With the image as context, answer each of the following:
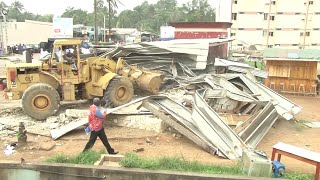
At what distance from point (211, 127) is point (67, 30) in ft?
91.7

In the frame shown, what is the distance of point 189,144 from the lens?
895 centimetres

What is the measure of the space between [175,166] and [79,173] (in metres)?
1.85

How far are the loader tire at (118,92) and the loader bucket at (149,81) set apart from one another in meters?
1.14

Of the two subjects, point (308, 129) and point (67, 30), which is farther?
point (67, 30)

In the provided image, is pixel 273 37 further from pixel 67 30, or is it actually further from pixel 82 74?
pixel 82 74

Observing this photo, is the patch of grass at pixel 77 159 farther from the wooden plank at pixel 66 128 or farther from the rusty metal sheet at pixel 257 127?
the rusty metal sheet at pixel 257 127

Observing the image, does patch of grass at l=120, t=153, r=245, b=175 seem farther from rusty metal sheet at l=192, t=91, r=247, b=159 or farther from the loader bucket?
the loader bucket

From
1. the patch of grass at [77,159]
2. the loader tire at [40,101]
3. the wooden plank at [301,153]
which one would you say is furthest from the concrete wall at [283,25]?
the patch of grass at [77,159]

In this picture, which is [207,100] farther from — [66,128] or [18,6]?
[18,6]

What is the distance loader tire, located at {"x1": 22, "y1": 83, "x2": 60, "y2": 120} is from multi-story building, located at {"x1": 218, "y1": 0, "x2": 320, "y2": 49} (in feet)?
127

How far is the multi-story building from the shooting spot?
4638cm

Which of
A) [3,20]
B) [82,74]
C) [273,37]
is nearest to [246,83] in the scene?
[82,74]

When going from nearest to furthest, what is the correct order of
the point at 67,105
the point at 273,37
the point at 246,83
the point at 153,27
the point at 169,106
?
the point at 169,106 < the point at 67,105 < the point at 246,83 < the point at 273,37 < the point at 153,27

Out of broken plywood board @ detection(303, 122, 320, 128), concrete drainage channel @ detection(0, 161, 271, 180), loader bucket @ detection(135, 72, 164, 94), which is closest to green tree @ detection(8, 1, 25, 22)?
loader bucket @ detection(135, 72, 164, 94)
